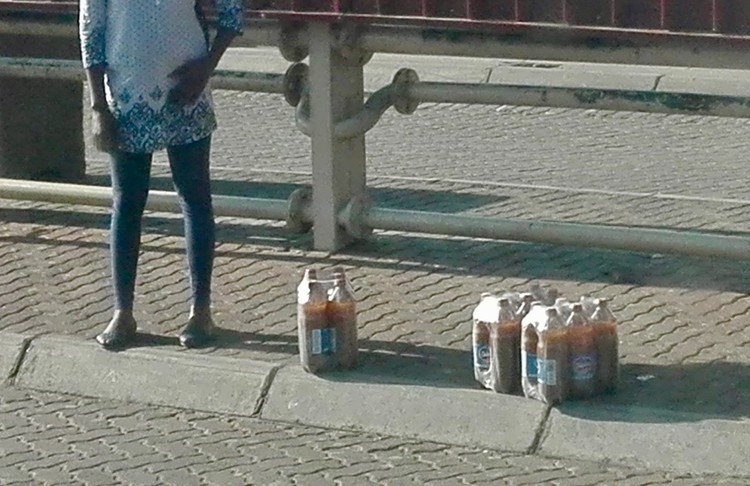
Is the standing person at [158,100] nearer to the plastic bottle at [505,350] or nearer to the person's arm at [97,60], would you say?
the person's arm at [97,60]

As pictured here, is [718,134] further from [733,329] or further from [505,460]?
[505,460]

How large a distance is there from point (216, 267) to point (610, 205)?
199 cm

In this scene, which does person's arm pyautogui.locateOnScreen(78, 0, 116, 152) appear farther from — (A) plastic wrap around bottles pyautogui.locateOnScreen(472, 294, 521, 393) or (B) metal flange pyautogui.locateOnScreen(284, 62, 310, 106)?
(A) plastic wrap around bottles pyautogui.locateOnScreen(472, 294, 521, 393)

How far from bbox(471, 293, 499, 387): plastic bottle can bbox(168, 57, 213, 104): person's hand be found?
4.15 feet

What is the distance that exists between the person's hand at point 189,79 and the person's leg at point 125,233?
0.29 m

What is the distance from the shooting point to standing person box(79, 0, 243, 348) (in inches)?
243

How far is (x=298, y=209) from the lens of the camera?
755cm

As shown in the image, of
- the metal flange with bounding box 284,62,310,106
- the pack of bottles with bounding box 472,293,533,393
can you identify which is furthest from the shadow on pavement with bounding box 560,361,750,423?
the metal flange with bounding box 284,62,310,106

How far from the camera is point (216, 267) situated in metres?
7.50

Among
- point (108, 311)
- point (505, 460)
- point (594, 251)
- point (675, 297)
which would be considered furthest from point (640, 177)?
point (505, 460)

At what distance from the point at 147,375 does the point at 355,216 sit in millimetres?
1444

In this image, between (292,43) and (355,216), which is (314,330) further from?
(292,43)

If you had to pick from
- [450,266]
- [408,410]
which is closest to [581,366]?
[408,410]

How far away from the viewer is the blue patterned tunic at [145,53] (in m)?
6.16
